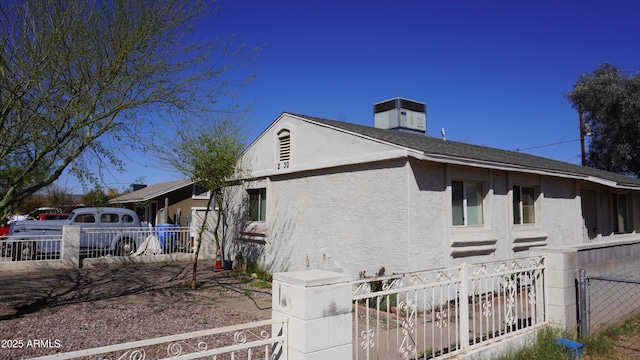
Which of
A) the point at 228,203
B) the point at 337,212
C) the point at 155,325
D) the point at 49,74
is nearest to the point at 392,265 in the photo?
the point at 337,212

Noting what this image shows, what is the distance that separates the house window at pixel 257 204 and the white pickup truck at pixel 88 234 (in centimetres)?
523

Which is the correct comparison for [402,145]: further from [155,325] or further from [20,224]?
[20,224]

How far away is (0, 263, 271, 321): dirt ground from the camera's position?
26.7ft

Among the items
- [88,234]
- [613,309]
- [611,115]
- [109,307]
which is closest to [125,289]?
[109,307]

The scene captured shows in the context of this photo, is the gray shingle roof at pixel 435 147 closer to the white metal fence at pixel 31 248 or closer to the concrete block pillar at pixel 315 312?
the concrete block pillar at pixel 315 312

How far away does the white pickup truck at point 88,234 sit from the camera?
A: 12938 mm

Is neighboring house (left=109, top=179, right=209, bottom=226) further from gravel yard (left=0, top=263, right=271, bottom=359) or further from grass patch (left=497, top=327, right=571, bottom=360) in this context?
grass patch (left=497, top=327, right=571, bottom=360)

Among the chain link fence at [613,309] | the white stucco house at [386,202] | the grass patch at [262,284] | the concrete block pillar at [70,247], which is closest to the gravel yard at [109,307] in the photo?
the grass patch at [262,284]

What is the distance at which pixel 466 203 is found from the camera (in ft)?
29.6

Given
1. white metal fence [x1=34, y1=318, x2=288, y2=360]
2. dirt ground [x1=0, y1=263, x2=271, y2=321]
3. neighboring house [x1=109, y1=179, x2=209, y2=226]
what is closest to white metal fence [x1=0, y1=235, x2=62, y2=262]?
dirt ground [x1=0, y1=263, x2=271, y2=321]

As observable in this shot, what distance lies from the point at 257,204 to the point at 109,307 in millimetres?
5797

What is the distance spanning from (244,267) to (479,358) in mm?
8767

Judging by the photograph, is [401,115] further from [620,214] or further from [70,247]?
[70,247]

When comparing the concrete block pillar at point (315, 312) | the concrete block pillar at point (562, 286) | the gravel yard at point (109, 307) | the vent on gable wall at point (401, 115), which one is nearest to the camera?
the concrete block pillar at point (315, 312)
